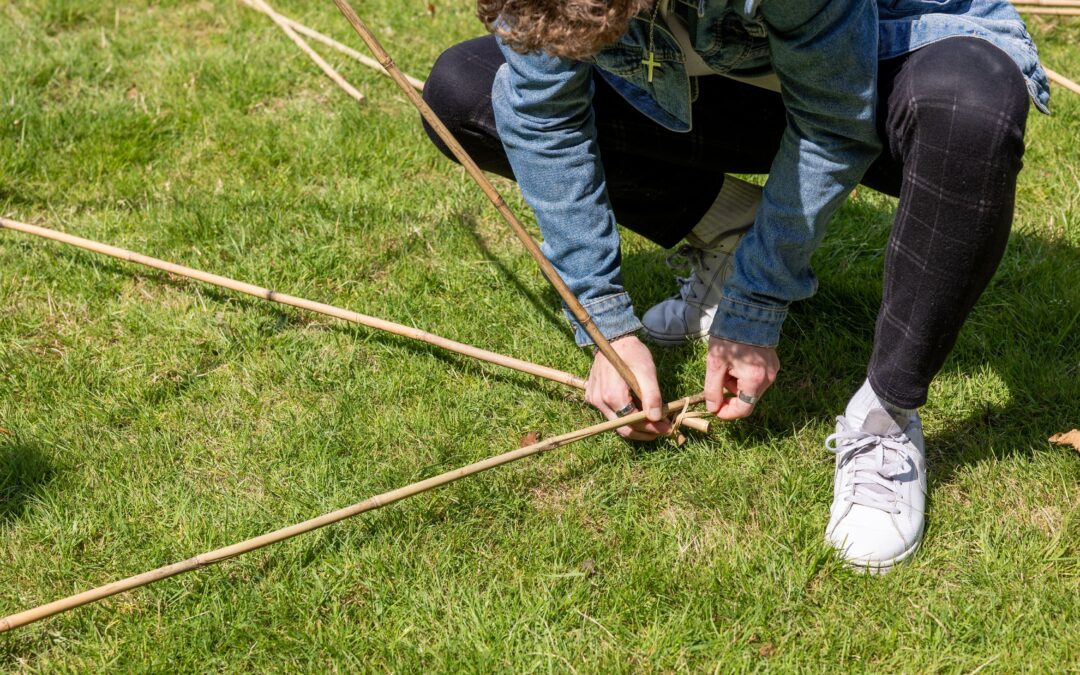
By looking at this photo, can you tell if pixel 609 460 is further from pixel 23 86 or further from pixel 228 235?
pixel 23 86

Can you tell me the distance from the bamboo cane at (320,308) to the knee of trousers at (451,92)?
40 centimetres

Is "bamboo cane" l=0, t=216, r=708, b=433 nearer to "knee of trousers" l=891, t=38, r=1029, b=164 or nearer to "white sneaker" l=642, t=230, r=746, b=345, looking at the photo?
"white sneaker" l=642, t=230, r=746, b=345

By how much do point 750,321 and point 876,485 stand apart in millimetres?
352

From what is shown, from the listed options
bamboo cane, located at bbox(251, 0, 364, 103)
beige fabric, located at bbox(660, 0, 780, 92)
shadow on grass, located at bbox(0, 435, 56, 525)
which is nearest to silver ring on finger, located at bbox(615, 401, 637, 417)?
beige fabric, located at bbox(660, 0, 780, 92)

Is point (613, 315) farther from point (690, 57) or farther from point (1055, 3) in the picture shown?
point (1055, 3)

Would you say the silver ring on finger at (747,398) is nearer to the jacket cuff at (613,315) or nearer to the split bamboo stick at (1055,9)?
the jacket cuff at (613,315)

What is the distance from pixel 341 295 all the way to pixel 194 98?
1040 millimetres

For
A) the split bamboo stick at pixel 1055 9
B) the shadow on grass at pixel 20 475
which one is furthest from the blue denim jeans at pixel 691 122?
the split bamboo stick at pixel 1055 9

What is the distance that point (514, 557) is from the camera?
1.77m

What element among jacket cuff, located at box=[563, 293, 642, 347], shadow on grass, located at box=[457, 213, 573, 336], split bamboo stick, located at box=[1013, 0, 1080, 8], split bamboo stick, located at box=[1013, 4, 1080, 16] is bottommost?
shadow on grass, located at box=[457, 213, 573, 336]

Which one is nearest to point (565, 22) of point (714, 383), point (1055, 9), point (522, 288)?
point (714, 383)

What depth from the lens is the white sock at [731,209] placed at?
214cm

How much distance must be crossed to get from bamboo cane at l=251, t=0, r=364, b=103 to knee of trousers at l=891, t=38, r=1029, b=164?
1.89 metres

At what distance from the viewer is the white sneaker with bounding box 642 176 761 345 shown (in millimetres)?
2141
